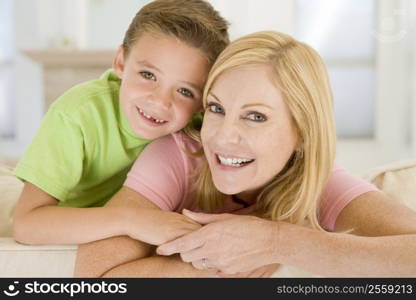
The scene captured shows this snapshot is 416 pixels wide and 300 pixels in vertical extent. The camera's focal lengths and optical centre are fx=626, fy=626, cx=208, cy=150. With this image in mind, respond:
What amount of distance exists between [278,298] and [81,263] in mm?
382

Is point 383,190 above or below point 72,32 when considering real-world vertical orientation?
above

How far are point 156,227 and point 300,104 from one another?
394 mm

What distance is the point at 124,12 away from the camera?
5.27m

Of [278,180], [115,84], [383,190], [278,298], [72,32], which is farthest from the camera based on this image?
[72,32]

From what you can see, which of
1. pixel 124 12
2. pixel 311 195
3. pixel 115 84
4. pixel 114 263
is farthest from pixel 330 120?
pixel 124 12

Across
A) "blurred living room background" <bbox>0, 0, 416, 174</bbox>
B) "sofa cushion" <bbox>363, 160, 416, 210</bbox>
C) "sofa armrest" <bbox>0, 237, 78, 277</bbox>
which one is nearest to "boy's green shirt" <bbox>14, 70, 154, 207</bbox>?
"sofa armrest" <bbox>0, 237, 78, 277</bbox>

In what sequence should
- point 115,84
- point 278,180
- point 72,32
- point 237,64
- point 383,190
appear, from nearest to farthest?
point 237,64
point 278,180
point 383,190
point 115,84
point 72,32

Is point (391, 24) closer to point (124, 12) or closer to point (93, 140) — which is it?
point (124, 12)

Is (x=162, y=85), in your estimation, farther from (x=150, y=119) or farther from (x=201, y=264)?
(x=201, y=264)

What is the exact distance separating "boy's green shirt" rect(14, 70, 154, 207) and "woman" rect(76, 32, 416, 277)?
0.16 meters

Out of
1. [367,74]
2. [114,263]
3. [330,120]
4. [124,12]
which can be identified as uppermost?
[330,120]

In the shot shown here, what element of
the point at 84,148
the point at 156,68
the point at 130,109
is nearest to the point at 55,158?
the point at 84,148

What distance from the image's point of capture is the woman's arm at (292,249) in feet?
3.89

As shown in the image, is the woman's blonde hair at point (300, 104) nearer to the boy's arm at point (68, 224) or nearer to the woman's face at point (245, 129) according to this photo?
the woman's face at point (245, 129)
